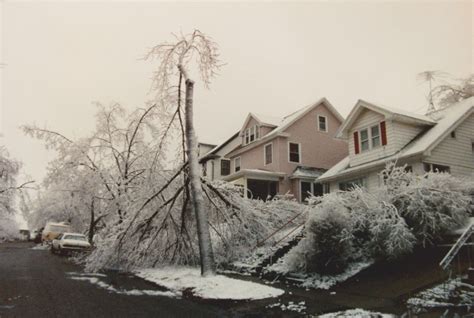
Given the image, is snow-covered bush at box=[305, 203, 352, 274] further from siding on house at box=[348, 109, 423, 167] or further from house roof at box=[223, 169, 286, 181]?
house roof at box=[223, 169, 286, 181]

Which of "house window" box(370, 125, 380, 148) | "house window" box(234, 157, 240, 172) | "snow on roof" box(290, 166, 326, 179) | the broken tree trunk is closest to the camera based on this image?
the broken tree trunk

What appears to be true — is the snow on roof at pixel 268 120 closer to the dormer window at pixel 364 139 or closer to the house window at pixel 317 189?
the house window at pixel 317 189

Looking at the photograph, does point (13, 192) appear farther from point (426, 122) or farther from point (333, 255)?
point (426, 122)

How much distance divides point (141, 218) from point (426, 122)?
14.4 m

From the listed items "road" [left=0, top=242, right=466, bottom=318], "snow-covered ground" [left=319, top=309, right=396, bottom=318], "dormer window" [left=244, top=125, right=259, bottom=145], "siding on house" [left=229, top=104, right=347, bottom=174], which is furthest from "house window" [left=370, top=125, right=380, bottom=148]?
"snow-covered ground" [left=319, top=309, right=396, bottom=318]

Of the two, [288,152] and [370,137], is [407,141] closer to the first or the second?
[370,137]

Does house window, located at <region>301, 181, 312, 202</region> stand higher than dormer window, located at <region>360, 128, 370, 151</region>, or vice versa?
dormer window, located at <region>360, 128, 370, 151</region>

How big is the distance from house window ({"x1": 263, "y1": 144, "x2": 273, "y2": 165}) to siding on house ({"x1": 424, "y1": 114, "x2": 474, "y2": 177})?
37.7 feet

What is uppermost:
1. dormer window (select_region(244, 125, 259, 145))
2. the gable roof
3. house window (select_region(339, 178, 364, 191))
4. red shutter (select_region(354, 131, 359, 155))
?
dormer window (select_region(244, 125, 259, 145))

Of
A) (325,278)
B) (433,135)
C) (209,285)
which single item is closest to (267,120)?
(433,135)

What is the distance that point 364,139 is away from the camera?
19234 mm

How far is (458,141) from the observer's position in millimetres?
17375

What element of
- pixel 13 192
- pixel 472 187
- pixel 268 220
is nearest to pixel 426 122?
pixel 472 187

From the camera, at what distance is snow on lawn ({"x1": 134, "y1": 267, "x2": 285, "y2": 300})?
8.48m
